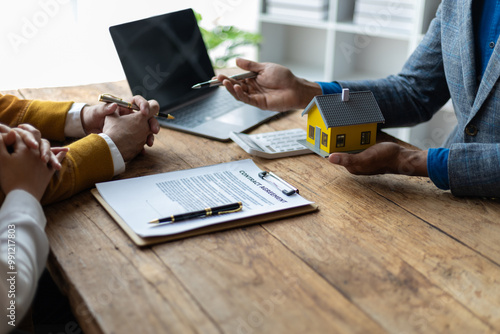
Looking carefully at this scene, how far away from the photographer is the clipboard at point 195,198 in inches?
35.8

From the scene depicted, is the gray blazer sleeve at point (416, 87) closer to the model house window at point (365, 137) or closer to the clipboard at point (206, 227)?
the model house window at point (365, 137)

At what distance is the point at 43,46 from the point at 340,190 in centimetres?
209

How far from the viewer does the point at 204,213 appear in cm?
95

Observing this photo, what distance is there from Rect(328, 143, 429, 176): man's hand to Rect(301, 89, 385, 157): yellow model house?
0.04 m

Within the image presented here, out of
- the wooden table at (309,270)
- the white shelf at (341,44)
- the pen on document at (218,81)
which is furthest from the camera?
the white shelf at (341,44)

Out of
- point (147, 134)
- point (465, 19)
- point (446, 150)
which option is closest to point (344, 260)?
point (446, 150)

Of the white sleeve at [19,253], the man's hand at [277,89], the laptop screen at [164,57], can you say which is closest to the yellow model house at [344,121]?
the man's hand at [277,89]

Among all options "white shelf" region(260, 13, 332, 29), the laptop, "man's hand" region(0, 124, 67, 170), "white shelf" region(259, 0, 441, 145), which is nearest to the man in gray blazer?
the laptop

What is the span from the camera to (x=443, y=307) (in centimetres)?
74

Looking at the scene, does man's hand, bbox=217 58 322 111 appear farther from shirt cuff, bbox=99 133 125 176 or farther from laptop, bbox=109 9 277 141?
shirt cuff, bbox=99 133 125 176

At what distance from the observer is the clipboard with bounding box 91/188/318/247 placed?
2.87ft

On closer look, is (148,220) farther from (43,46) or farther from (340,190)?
(43,46)

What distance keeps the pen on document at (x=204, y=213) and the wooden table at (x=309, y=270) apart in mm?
50

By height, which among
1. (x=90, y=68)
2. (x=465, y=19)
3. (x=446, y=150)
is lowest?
(x=90, y=68)
